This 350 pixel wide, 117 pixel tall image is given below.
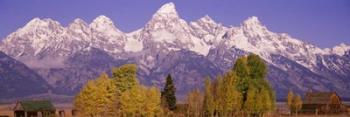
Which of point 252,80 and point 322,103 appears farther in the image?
point 322,103

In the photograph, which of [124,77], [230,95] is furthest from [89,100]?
[230,95]

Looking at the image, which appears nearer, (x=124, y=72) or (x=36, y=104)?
(x=124, y=72)

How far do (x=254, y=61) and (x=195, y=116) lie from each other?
1346cm

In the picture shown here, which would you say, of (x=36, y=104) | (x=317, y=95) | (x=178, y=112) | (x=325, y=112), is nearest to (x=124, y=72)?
(x=178, y=112)

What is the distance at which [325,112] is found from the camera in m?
159

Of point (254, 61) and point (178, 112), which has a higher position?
point (254, 61)

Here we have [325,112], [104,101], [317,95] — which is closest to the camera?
[104,101]

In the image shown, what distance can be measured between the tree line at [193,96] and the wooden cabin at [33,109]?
2302cm

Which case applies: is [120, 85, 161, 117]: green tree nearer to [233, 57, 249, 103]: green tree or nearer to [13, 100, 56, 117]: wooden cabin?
[233, 57, 249, 103]: green tree

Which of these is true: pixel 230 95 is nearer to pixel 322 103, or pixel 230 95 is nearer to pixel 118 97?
pixel 118 97

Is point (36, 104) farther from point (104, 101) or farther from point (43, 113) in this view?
point (104, 101)

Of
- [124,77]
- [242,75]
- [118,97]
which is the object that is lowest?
[118,97]

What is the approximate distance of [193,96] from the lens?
125 meters

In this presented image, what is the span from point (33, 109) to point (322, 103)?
69.0 m
